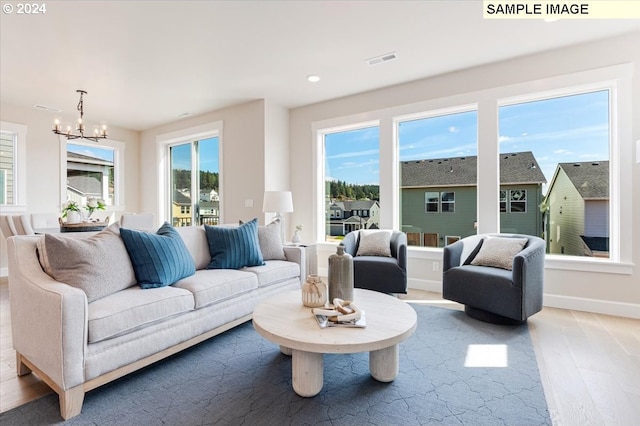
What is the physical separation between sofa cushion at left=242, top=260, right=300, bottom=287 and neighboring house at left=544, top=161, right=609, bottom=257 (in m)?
2.90

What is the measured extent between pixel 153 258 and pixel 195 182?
4.16 m

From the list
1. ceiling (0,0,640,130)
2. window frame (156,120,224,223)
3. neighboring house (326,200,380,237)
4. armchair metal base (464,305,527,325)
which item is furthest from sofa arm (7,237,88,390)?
neighboring house (326,200,380,237)

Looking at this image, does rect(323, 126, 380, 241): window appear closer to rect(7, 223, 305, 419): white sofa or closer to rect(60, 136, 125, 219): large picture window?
rect(7, 223, 305, 419): white sofa

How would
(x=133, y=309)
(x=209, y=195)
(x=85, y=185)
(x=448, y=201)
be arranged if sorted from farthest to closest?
1. (x=85, y=185)
2. (x=209, y=195)
3. (x=448, y=201)
4. (x=133, y=309)

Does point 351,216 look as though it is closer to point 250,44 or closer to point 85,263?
point 250,44

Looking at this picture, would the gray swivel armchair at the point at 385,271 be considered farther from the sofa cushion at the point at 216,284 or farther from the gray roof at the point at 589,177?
the gray roof at the point at 589,177

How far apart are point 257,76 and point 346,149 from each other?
1702mm

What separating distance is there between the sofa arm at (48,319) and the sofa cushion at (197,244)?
111cm

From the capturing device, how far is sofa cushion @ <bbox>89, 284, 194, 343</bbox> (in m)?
1.73

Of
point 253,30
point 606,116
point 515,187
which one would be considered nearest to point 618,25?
point 606,116

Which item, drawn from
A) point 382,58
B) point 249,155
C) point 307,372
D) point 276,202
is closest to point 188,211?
point 249,155

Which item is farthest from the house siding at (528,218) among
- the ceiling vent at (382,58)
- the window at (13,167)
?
the window at (13,167)

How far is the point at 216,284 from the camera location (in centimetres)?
245

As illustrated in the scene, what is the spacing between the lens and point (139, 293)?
207cm
